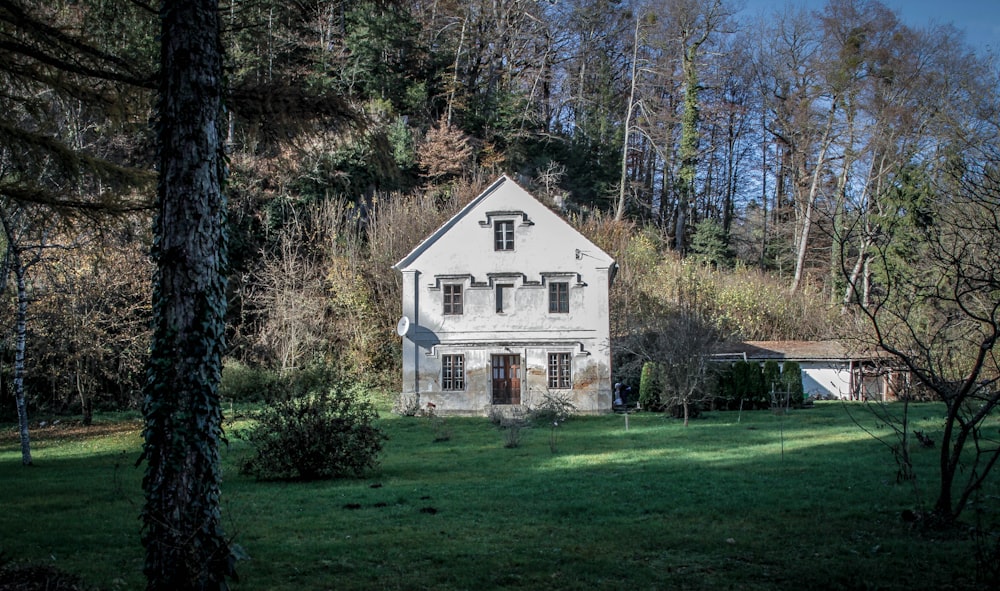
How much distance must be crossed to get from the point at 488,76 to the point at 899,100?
916 inches

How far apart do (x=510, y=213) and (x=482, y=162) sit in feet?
46.1

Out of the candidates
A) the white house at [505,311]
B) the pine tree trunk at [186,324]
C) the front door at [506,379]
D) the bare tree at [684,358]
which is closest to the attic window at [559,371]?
the white house at [505,311]

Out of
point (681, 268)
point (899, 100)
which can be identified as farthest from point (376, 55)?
point (899, 100)

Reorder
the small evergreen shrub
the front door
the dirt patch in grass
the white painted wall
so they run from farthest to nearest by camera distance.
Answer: the white painted wall
the small evergreen shrub
the front door
the dirt patch in grass

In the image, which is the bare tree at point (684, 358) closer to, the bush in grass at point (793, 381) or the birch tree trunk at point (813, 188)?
the bush in grass at point (793, 381)

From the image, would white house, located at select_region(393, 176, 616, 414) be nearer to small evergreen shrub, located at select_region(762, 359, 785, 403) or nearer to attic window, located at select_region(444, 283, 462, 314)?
attic window, located at select_region(444, 283, 462, 314)

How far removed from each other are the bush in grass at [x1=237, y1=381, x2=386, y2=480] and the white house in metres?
14.2

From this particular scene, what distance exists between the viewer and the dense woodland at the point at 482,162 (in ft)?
29.6

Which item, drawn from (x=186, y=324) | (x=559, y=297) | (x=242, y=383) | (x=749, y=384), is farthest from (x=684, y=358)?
(x=186, y=324)

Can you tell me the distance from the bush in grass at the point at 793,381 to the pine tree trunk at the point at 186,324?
26060 millimetres

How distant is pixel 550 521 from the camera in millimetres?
9688

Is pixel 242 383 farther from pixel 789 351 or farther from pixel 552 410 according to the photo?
pixel 789 351

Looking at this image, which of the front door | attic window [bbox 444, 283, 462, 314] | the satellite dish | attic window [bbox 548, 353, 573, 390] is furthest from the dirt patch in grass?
attic window [bbox 548, 353, 573, 390]

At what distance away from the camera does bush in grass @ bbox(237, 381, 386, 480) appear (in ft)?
44.6
